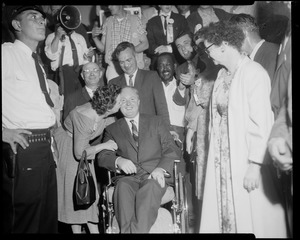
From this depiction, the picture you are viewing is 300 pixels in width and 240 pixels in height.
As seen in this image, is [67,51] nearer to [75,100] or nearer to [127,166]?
[75,100]

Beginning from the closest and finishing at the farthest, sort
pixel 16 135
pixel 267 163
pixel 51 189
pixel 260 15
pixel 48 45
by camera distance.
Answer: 1. pixel 267 163
2. pixel 16 135
3. pixel 51 189
4. pixel 260 15
5. pixel 48 45

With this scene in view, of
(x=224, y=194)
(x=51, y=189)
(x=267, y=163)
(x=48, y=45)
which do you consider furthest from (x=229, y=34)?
(x=48, y=45)

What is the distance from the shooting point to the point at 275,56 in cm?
274

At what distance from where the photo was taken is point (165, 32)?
4242 mm

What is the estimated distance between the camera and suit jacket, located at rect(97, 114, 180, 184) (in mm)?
3041

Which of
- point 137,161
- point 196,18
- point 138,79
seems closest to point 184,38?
point 196,18

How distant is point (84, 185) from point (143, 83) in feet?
3.77

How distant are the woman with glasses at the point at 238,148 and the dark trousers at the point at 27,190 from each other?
1237mm

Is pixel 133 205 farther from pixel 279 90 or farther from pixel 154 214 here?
pixel 279 90

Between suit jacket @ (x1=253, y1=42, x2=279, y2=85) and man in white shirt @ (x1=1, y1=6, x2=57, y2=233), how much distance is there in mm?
1649

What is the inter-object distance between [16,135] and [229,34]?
1684mm

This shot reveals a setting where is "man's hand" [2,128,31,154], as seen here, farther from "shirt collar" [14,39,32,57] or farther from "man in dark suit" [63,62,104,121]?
"man in dark suit" [63,62,104,121]

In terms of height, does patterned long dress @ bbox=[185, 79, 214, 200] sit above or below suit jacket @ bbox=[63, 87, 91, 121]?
below

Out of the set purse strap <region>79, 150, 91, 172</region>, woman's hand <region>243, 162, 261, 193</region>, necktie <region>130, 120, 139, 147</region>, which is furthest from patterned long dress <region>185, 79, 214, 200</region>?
purse strap <region>79, 150, 91, 172</region>
